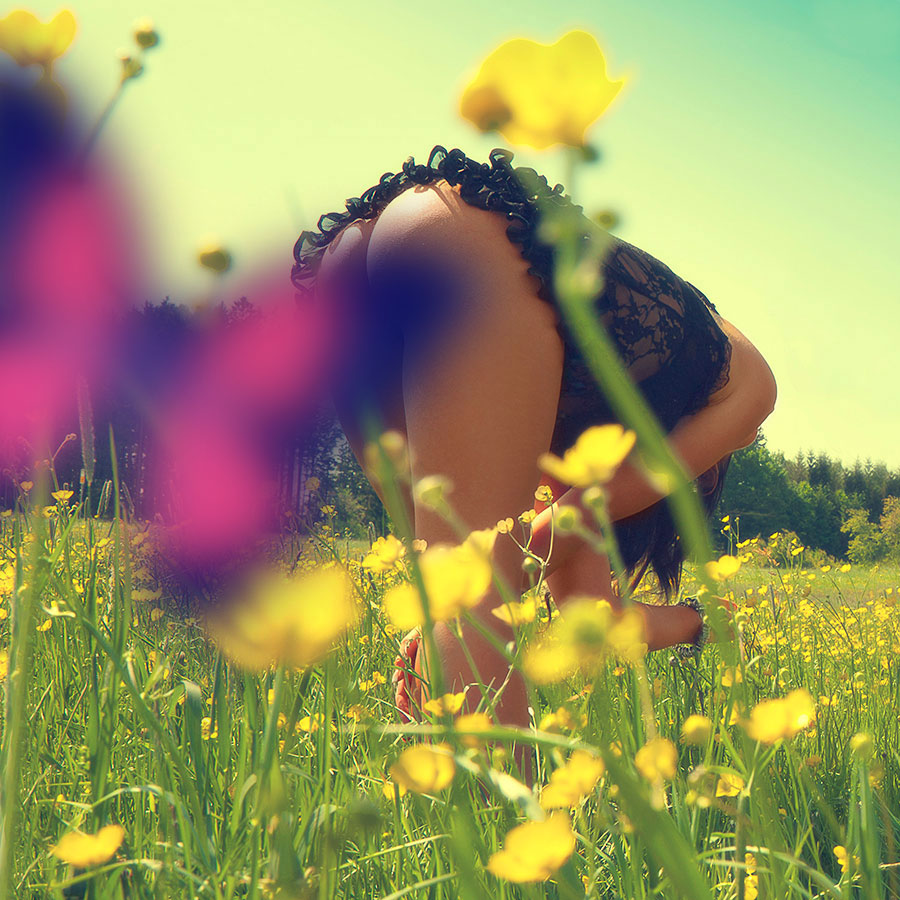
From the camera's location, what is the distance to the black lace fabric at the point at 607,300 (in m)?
1.78

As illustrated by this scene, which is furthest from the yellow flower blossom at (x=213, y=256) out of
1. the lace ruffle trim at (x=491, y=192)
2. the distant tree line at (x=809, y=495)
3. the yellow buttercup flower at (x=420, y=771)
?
the distant tree line at (x=809, y=495)

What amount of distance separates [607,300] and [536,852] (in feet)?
5.50

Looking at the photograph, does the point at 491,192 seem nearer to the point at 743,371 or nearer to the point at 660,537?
the point at 743,371

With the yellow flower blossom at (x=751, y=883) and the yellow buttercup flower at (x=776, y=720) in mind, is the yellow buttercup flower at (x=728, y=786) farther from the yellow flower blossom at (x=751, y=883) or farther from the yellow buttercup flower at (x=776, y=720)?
the yellow buttercup flower at (x=776, y=720)

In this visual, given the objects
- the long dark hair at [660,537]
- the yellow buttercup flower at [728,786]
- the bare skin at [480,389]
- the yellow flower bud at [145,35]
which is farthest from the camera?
the long dark hair at [660,537]

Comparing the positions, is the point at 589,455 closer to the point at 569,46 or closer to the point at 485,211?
the point at 569,46

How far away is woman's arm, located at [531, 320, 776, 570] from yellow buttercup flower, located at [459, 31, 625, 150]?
5.17ft

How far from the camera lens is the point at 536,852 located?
0.39 m

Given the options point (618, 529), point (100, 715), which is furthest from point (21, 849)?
point (618, 529)

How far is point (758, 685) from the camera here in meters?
1.46

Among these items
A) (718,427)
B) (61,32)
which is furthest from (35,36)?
(718,427)

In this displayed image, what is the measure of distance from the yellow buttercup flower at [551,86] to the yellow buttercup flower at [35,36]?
27cm

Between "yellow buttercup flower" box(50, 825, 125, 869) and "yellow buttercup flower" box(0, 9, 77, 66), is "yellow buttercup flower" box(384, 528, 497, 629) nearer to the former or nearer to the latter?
"yellow buttercup flower" box(50, 825, 125, 869)

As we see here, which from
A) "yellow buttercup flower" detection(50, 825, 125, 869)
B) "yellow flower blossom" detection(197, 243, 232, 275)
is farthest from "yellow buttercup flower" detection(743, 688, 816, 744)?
"yellow flower blossom" detection(197, 243, 232, 275)
